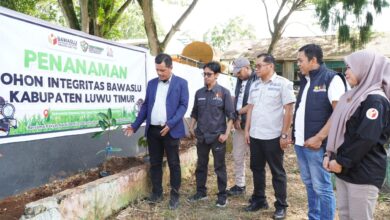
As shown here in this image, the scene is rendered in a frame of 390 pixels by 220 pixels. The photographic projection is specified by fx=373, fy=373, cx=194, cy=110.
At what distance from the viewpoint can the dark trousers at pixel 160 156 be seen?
13.8 ft

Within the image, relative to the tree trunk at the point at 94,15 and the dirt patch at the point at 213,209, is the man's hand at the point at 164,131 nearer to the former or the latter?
the dirt patch at the point at 213,209

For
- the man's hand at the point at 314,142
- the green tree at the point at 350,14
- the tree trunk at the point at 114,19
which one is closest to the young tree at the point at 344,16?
the green tree at the point at 350,14

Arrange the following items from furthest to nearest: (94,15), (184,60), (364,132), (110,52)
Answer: (94,15)
(184,60)
(110,52)
(364,132)

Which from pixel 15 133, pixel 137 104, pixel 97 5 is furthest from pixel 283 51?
pixel 15 133

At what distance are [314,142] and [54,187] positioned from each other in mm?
2507

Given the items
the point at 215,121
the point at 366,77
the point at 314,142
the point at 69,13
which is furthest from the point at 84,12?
the point at 366,77

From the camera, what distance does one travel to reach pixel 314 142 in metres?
3.15

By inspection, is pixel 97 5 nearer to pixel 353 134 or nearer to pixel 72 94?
pixel 72 94

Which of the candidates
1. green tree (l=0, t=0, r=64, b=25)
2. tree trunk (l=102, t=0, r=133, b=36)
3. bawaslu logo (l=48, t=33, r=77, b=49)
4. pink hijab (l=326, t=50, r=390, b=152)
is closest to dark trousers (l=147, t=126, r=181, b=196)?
bawaslu logo (l=48, t=33, r=77, b=49)

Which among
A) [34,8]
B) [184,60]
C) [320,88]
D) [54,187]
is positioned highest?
[34,8]

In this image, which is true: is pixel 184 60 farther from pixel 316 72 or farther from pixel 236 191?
pixel 316 72

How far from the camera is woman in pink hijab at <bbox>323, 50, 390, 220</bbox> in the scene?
235 cm

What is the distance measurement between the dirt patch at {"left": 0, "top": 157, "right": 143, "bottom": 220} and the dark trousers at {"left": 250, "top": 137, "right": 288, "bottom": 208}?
153 centimetres

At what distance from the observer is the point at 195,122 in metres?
4.70
